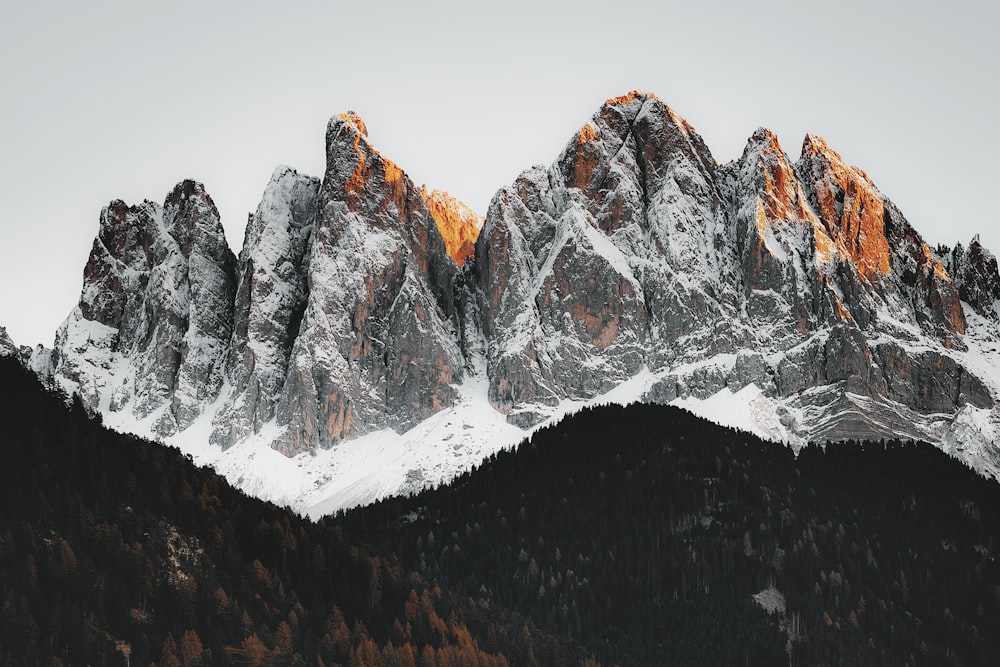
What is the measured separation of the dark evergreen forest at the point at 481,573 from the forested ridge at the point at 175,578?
0.26 metres

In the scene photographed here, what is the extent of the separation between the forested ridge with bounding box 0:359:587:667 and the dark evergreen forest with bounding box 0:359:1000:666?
26 centimetres

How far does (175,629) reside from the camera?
126812 millimetres

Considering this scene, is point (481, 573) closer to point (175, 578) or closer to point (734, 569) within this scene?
point (734, 569)

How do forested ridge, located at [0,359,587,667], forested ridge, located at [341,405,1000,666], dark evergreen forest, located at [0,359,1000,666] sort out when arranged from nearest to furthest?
forested ridge, located at [0,359,587,667]
dark evergreen forest, located at [0,359,1000,666]
forested ridge, located at [341,405,1000,666]

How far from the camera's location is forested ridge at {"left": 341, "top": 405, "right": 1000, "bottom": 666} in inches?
6250

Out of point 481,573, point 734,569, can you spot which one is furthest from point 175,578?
point 734,569

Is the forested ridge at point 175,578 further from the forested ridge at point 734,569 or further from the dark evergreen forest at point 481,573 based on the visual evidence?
the forested ridge at point 734,569

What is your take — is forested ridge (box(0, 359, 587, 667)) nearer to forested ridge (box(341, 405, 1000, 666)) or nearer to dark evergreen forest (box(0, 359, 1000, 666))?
dark evergreen forest (box(0, 359, 1000, 666))

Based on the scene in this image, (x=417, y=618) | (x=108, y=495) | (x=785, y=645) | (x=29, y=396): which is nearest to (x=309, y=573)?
(x=417, y=618)

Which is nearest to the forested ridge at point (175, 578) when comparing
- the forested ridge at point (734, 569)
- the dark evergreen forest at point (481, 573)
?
the dark evergreen forest at point (481, 573)

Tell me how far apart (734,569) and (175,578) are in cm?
7225

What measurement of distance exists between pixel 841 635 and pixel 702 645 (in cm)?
1646

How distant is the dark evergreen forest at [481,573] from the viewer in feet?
423

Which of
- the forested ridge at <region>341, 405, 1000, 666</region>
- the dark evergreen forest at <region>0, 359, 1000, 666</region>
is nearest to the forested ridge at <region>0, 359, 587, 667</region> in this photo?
the dark evergreen forest at <region>0, 359, 1000, 666</region>
